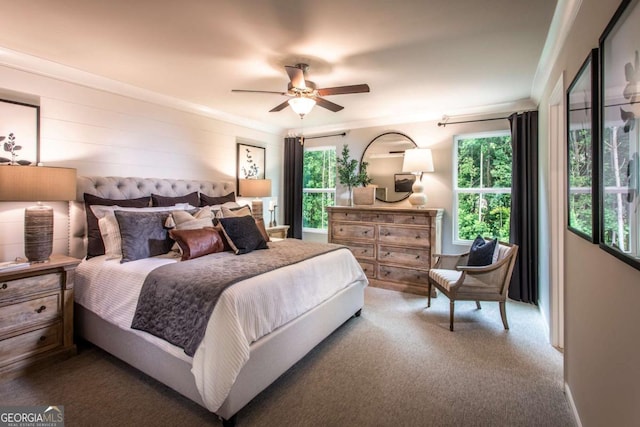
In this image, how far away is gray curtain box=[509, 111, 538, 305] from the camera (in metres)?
A: 3.65

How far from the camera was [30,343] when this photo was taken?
2.25 m

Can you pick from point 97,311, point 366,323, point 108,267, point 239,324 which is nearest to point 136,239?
point 108,267

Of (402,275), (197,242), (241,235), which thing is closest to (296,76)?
(241,235)

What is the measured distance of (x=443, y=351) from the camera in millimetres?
2551

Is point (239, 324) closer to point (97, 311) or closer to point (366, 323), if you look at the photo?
point (97, 311)

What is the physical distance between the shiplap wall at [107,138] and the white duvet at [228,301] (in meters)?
0.99

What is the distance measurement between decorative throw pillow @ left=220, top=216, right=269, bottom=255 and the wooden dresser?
1804 mm

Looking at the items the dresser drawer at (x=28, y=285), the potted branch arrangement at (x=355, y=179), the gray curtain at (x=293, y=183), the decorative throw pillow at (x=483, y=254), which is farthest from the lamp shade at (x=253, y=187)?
the decorative throw pillow at (x=483, y=254)

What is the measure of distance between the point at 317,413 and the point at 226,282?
95 cm

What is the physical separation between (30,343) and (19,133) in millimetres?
1767

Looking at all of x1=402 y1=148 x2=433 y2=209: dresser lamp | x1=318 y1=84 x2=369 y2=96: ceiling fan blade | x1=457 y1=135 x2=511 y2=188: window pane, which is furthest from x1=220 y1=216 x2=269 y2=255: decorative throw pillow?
x1=457 y1=135 x2=511 y2=188: window pane

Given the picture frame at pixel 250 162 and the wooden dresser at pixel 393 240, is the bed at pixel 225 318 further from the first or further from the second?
the picture frame at pixel 250 162

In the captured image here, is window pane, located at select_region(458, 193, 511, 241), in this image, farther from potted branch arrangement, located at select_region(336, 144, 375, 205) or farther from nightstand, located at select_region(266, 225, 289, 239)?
nightstand, located at select_region(266, 225, 289, 239)

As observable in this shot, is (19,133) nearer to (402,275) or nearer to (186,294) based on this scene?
(186,294)
